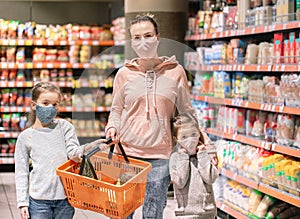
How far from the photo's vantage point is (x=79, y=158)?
10.9 ft

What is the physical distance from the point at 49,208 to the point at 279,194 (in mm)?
2149

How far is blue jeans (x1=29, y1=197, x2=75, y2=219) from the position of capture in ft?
11.4

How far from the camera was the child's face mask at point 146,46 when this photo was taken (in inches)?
119

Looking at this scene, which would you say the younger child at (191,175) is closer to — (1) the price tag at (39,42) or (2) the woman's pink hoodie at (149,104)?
(2) the woman's pink hoodie at (149,104)

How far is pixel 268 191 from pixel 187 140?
7.47 ft

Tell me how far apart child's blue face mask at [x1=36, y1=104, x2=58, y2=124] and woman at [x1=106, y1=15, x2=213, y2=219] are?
0.51m

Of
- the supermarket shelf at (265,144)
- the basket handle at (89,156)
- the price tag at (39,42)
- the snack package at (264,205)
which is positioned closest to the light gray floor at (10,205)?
the basket handle at (89,156)

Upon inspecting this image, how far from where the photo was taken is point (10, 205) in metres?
6.80

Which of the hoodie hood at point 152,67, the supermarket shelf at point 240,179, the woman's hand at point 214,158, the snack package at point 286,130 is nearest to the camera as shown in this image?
the hoodie hood at point 152,67

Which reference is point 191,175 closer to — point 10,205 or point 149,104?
point 149,104

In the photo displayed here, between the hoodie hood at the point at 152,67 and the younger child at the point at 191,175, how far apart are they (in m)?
0.21

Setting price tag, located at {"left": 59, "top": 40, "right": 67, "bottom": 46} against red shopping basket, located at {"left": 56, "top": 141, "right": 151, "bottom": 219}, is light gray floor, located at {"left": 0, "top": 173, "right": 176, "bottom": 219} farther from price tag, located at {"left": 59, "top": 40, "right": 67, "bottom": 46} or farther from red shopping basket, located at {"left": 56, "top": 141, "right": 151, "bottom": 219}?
price tag, located at {"left": 59, "top": 40, "right": 67, "bottom": 46}

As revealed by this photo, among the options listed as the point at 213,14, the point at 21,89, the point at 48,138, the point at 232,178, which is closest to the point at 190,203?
the point at 48,138

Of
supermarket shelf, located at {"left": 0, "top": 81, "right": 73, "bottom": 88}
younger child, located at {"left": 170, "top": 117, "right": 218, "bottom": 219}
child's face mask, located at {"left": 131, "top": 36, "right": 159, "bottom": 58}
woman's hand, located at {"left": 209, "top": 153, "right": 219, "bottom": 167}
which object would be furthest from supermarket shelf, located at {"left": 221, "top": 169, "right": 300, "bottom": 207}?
supermarket shelf, located at {"left": 0, "top": 81, "right": 73, "bottom": 88}
